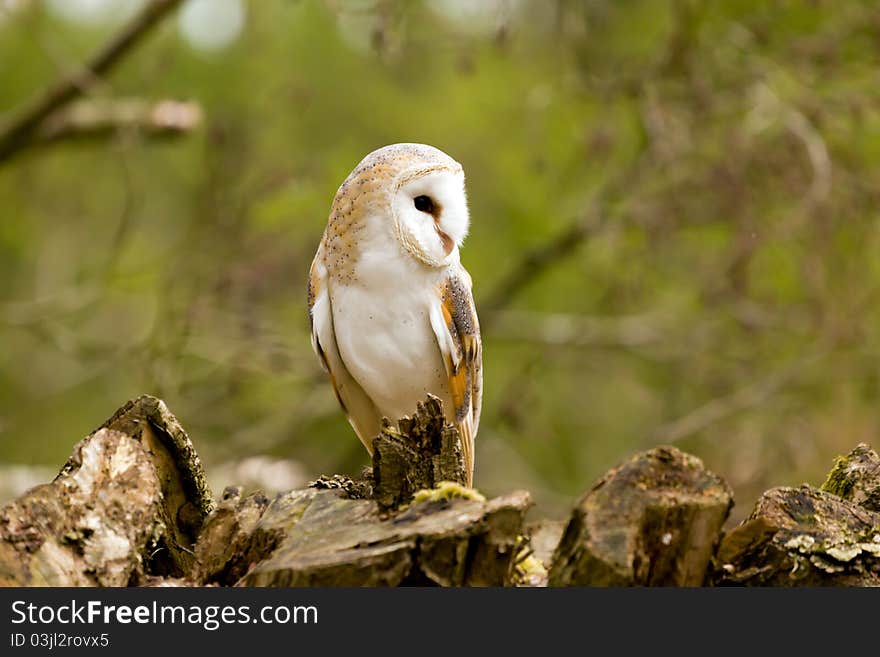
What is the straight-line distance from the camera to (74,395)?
9.95 meters

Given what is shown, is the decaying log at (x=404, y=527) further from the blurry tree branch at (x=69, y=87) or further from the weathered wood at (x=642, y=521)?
the blurry tree branch at (x=69, y=87)

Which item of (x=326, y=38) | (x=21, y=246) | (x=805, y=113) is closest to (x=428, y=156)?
(x=805, y=113)

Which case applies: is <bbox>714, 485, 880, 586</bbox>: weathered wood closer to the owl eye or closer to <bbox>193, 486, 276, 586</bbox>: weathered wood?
<bbox>193, 486, 276, 586</bbox>: weathered wood

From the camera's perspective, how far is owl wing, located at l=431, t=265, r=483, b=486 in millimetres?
3406

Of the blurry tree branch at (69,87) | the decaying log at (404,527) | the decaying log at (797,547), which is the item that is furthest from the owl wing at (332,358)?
the blurry tree branch at (69,87)

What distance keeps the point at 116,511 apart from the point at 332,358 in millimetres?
1430

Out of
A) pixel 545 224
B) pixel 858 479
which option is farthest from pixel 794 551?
pixel 545 224

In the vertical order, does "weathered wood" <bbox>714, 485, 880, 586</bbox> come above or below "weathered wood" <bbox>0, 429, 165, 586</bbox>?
below

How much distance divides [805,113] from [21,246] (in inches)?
296

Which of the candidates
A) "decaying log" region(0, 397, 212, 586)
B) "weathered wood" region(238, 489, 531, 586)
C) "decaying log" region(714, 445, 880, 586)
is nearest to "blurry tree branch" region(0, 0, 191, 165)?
"decaying log" region(0, 397, 212, 586)

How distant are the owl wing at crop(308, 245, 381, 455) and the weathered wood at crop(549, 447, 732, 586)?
1490mm

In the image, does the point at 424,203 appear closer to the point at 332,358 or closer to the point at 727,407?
the point at 332,358

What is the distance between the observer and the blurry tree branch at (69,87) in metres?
5.83

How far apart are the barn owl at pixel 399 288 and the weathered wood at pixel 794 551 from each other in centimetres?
125
